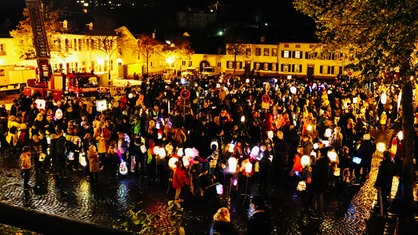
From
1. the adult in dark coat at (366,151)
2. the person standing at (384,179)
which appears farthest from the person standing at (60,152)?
the person standing at (384,179)

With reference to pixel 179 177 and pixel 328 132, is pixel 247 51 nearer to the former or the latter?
pixel 328 132

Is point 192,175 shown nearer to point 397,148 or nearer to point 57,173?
point 57,173

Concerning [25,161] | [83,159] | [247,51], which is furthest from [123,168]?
[247,51]

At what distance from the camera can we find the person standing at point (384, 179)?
11977 millimetres

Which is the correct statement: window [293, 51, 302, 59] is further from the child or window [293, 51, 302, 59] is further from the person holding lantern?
the person holding lantern

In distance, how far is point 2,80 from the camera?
140 ft

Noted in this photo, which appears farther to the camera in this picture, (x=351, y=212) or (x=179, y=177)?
(x=179, y=177)

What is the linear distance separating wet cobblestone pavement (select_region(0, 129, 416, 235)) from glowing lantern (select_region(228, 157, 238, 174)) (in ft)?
3.40

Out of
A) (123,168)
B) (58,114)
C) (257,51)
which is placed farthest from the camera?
(257,51)

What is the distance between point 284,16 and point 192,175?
80.3m

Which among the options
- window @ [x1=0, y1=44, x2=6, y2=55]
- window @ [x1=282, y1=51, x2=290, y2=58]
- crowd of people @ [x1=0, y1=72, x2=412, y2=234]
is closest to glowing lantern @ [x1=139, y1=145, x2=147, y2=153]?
crowd of people @ [x1=0, y1=72, x2=412, y2=234]

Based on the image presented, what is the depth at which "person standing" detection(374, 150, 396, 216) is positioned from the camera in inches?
472

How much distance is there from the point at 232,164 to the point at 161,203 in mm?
2431

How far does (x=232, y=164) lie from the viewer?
13.0 meters
